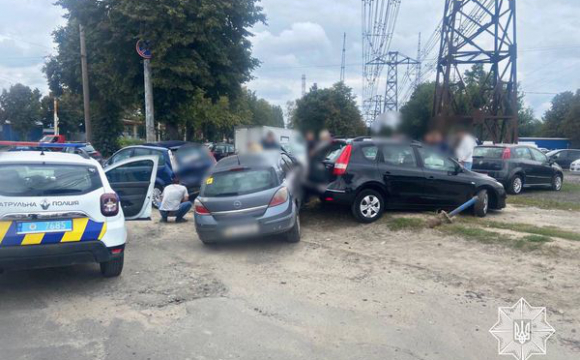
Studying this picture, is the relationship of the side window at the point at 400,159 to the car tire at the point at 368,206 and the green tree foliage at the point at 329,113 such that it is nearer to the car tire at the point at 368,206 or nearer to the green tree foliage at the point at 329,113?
the car tire at the point at 368,206

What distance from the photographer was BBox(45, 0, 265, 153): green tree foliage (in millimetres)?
17047

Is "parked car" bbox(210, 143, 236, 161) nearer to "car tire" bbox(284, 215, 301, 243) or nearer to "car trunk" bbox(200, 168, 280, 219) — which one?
"car trunk" bbox(200, 168, 280, 219)

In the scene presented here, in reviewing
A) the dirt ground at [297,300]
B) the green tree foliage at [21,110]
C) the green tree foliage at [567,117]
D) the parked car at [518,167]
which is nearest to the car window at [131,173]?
the dirt ground at [297,300]

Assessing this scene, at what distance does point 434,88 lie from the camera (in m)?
4.29

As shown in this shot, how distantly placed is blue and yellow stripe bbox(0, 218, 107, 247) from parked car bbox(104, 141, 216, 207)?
4.13 meters

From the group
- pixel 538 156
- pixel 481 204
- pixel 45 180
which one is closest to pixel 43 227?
pixel 45 180

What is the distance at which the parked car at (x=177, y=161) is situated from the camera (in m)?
9.47

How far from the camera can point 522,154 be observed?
39.5 feet

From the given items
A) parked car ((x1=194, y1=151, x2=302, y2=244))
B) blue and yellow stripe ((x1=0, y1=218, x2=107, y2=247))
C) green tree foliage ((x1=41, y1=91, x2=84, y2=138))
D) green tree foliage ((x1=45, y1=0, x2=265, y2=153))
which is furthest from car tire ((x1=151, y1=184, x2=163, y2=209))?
green tree foliage ((x1=41, y1=91, x2=84, y2=138))

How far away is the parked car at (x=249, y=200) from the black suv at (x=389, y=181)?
839mm

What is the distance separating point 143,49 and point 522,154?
13928 mm

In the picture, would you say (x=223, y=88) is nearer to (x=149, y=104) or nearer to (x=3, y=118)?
(x=149, y=104)

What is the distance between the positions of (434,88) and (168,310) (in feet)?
11.3

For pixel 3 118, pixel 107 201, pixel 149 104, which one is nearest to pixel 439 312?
pixel 107 201
